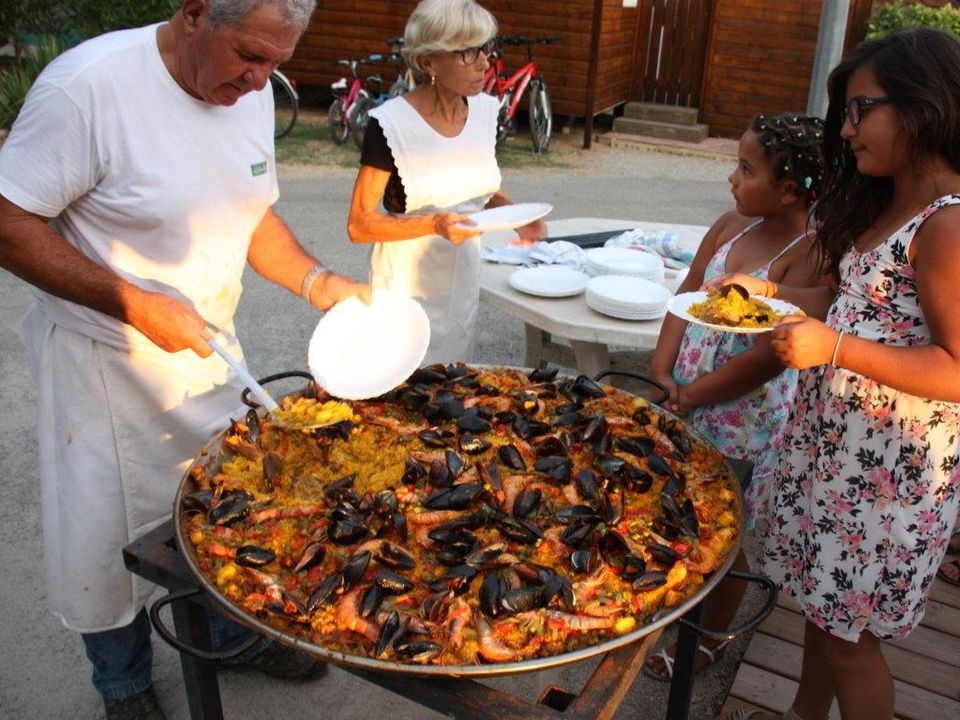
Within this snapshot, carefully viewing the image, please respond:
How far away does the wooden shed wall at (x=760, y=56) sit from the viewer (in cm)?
1367

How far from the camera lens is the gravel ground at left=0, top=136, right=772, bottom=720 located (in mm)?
3191

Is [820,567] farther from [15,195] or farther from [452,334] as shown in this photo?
[15,195]

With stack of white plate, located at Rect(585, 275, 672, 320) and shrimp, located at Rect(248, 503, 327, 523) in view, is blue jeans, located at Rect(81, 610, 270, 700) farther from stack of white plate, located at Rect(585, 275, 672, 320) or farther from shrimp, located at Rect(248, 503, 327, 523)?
stack of white plate, located at Rect(585, 275, 672, 320)

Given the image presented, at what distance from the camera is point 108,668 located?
281 cm

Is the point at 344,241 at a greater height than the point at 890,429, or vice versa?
the point at 890,429

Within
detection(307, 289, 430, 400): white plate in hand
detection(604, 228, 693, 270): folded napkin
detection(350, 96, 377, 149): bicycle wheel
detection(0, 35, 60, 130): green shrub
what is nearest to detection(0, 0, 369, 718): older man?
detection(307, 289, 430, 400): white plate in hand

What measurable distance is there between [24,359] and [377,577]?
4869 millimetres

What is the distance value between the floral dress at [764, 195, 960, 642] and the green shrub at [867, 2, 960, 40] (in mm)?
11825

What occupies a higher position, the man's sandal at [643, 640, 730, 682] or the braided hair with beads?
the braided hair with beads

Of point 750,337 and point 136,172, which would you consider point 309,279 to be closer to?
point 136,172

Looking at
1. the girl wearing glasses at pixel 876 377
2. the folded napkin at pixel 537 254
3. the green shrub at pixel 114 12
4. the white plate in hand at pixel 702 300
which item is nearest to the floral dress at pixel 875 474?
the girl wearing glasses at pixel 876 377

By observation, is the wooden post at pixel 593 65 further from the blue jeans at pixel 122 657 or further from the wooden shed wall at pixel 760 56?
the blue jeans at pixel 122 657

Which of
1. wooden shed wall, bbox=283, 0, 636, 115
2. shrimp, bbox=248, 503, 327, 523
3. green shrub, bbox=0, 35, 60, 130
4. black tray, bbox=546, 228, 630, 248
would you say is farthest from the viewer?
wooden shed wall, bbox=283, 0, 636, 115

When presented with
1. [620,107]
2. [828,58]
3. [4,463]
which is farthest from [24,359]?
[620,107]
